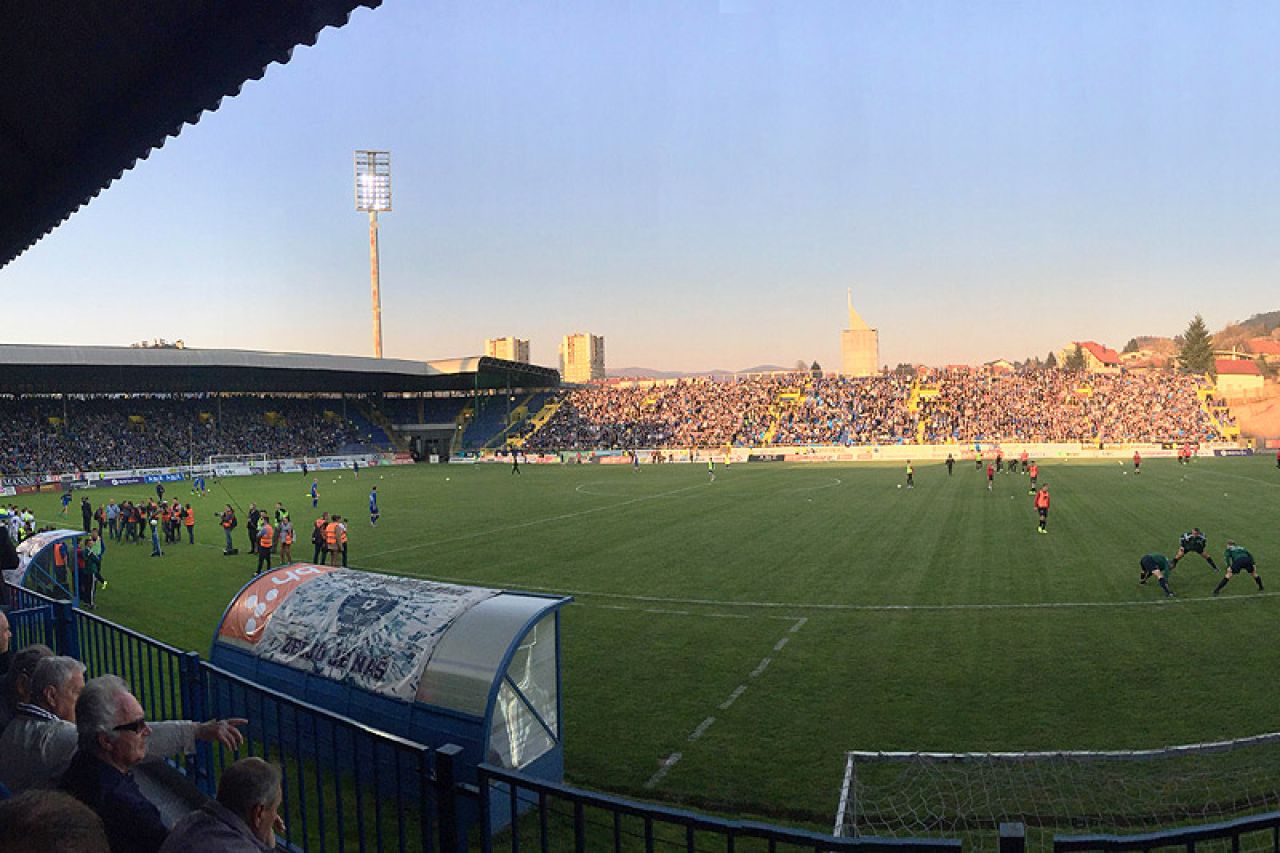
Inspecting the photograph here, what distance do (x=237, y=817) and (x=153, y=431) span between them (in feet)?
231

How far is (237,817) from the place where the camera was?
10.7 feet

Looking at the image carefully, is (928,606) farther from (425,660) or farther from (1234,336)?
(1234,336)

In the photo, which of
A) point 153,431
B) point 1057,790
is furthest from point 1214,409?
point 153,431

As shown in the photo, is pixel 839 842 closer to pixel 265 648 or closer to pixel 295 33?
pixel 295 33

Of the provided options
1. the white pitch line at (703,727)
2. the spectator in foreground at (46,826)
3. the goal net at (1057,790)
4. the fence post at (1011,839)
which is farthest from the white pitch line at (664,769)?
the spectator in foreground at (46,826)

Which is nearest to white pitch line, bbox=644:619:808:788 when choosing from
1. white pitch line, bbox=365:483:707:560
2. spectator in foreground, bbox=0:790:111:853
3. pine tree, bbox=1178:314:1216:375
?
spectator in foreground, bbox=0:790:111:853

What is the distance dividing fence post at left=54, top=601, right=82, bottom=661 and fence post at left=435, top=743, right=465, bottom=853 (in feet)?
18.9

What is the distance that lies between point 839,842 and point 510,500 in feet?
112

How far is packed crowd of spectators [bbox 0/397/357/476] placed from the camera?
57.0 m

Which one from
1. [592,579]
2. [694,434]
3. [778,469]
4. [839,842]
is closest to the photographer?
[839,842]

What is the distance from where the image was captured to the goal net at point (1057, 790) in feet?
24.5

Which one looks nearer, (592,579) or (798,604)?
(798,604)

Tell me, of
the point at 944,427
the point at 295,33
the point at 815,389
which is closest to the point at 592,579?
the point at 295,33

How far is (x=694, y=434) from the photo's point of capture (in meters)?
70.6
